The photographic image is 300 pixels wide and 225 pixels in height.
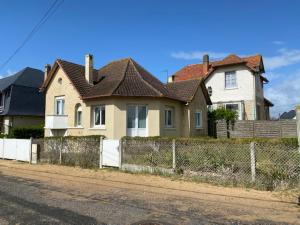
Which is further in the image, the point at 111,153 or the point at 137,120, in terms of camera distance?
the point at 137,120

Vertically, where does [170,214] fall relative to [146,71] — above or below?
below

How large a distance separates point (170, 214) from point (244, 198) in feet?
9.27

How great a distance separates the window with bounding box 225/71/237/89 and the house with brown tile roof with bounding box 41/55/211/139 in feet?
18.4

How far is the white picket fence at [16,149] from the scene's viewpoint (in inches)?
767

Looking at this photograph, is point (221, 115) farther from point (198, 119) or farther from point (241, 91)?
point (241, 91)

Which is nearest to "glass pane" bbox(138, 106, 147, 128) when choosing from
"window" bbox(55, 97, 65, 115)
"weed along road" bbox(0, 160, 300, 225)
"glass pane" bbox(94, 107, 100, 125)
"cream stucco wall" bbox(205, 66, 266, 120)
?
"glass pane" bbox(94, 107, 100, 125)

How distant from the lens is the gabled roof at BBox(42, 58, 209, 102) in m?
21.5

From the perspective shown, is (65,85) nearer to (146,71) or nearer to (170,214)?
(146,71)

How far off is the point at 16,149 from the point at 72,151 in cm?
568

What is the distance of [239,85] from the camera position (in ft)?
105

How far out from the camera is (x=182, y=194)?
9633 mm

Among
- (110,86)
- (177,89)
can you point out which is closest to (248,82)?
(177,89)

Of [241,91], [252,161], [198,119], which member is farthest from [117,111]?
[241,91]

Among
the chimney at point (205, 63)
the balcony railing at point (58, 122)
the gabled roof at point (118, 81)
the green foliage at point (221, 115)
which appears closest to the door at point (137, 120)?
the gabled roof at point (118, 81)
